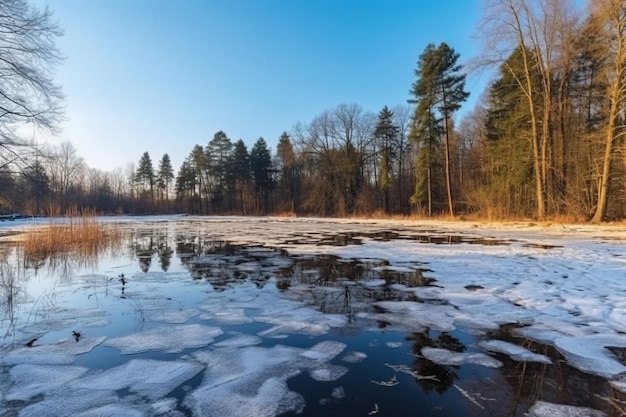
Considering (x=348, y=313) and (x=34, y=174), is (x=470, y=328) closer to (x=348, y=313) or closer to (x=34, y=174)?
(x=348, y=313)

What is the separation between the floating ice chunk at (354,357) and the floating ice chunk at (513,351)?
1323mm

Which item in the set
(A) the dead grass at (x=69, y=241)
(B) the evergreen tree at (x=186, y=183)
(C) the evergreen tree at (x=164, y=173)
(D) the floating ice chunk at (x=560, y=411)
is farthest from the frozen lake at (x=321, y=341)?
(C) the evergreen tree at (x=164, y=173)

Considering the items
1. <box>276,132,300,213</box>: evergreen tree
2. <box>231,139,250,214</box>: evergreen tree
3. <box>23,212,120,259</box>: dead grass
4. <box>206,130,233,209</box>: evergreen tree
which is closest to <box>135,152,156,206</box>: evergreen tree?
<box>206,130,233,209</box>: evergreen tree

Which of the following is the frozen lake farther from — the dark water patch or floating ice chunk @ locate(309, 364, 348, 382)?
the dark water patch

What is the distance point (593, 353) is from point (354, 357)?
2387 mm

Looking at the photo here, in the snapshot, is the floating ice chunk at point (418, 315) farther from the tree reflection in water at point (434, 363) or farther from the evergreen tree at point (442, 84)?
the evergreen tree at point (442, 84)

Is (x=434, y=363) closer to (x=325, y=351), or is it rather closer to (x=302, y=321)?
(x=325, y=351)

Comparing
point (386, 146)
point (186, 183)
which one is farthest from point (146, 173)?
point (386, 146)

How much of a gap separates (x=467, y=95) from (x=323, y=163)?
63.6 ft

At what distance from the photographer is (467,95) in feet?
88.3

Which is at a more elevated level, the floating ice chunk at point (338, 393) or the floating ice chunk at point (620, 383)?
the floating ice chunk at point (620, 383)

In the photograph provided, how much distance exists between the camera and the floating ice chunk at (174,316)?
15.9 ft

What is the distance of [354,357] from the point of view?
11.8ft

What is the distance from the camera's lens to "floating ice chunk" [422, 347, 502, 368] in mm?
3393
